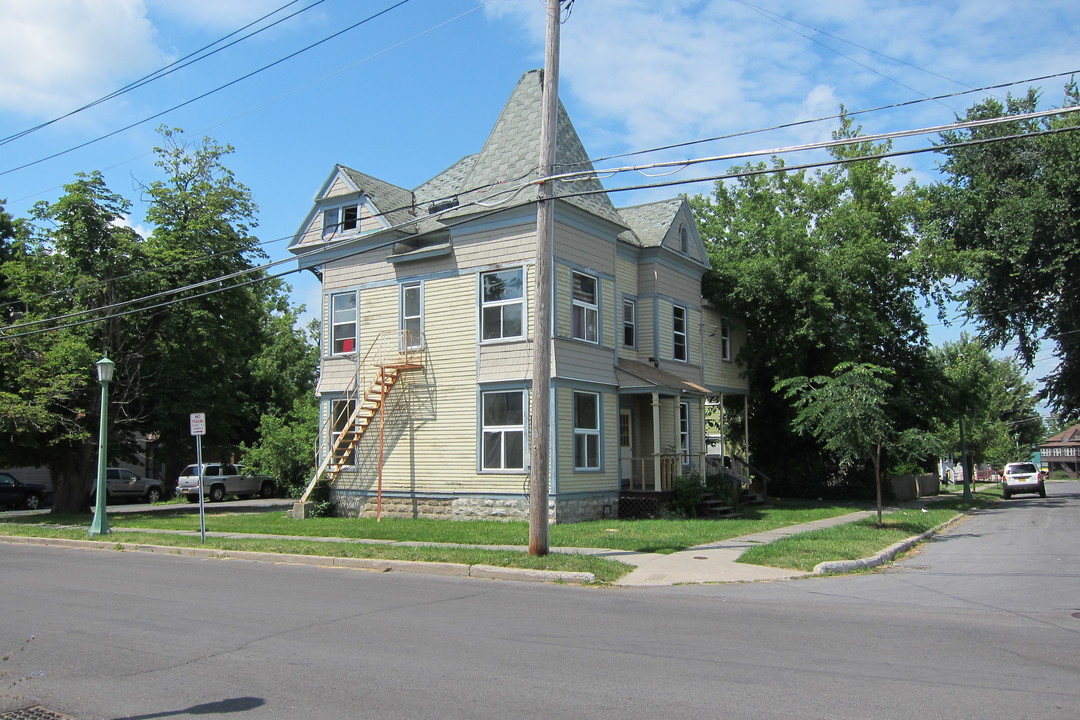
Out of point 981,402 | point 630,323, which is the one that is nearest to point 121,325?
point 630,323

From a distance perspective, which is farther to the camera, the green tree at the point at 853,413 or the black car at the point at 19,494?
the black car at the point at 19,494

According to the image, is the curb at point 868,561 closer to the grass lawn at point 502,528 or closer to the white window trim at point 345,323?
the grass lawn at point 502,528

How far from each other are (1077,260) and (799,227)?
13.4 m

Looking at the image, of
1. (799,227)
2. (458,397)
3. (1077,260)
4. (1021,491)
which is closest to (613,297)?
(458,397)

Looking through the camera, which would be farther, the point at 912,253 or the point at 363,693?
the point at 912,253

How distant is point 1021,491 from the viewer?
38344mm

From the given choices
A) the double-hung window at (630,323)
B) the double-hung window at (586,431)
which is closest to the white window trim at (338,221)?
the double-hung window at (630,323)

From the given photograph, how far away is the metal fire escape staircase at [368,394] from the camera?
21344mm

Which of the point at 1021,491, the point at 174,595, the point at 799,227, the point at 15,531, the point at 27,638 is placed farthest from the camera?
the point at 1021,491

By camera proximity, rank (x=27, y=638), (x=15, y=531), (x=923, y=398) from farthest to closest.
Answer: (x=923, y=398), (x=15, y=531), (x=27, y=638)

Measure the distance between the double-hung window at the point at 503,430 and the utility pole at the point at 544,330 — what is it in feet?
19.9

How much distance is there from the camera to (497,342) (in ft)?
65.0

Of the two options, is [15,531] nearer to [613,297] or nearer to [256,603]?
[256,603]

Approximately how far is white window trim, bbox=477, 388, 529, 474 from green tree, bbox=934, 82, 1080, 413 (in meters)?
19.7
